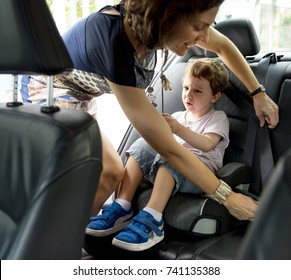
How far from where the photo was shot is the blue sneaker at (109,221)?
5.46 feet

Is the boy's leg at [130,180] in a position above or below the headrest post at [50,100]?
below

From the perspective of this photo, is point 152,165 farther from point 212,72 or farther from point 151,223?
point 212,72

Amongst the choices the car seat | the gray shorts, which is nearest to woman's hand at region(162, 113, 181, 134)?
the gray shorts

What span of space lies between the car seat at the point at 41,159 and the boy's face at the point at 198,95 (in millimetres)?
922

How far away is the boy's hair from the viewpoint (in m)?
1.92

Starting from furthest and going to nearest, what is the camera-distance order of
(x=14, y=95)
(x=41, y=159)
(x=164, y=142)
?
(x=164, y=142)
(x=14, y=95)
(x=41, y=159)

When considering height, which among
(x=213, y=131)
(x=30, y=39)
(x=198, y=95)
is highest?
(x=30, y=39)

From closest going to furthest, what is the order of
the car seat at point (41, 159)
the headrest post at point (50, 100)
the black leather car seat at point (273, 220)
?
1. the black leather car seat at point (273, 220)
2. the car seat at point (41, 159)
3. the headrest post at point (50, 100)

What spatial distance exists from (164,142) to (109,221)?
43cm

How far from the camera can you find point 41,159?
1.01m

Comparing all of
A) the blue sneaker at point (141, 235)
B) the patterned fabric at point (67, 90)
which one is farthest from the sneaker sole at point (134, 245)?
the patterned fabric at point (67, 90)

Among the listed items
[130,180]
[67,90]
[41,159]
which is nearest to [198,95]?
[130,180]

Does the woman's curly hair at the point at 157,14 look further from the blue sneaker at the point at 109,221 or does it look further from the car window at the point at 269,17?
the car window at the point at 269,17

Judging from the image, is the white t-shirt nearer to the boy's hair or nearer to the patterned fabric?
the boy's hair
